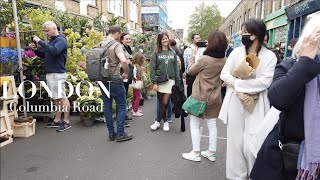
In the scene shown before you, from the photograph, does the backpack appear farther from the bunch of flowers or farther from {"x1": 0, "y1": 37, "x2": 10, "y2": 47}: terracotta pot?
{"x1": 0, "y1": 37, "x2": 10, "y2": 47}: terracotta pot

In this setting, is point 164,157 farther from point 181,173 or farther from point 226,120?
point 226,120

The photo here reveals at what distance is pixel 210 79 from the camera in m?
3.76

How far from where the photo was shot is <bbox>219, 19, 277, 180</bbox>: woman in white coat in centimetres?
276

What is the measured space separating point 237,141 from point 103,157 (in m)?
2.04

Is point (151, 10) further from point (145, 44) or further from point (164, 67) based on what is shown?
point (164, 67)

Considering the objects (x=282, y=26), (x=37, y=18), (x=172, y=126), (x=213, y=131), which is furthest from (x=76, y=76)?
(x=282, y=26)

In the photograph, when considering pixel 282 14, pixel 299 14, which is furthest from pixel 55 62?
pixel 282 14

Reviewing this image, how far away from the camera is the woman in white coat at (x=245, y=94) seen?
2756 mm

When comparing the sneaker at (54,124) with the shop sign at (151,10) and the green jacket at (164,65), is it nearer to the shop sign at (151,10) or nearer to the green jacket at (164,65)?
the green jacket at (164,65)

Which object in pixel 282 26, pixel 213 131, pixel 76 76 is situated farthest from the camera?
pixel 282 26

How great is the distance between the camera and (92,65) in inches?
179

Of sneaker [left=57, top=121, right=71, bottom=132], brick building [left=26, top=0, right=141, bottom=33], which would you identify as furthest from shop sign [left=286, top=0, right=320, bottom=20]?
sneaker [left=57, top=121, right=71, bottom=132]

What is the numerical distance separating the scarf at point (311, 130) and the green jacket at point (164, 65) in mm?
3794

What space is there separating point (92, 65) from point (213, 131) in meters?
2.14
